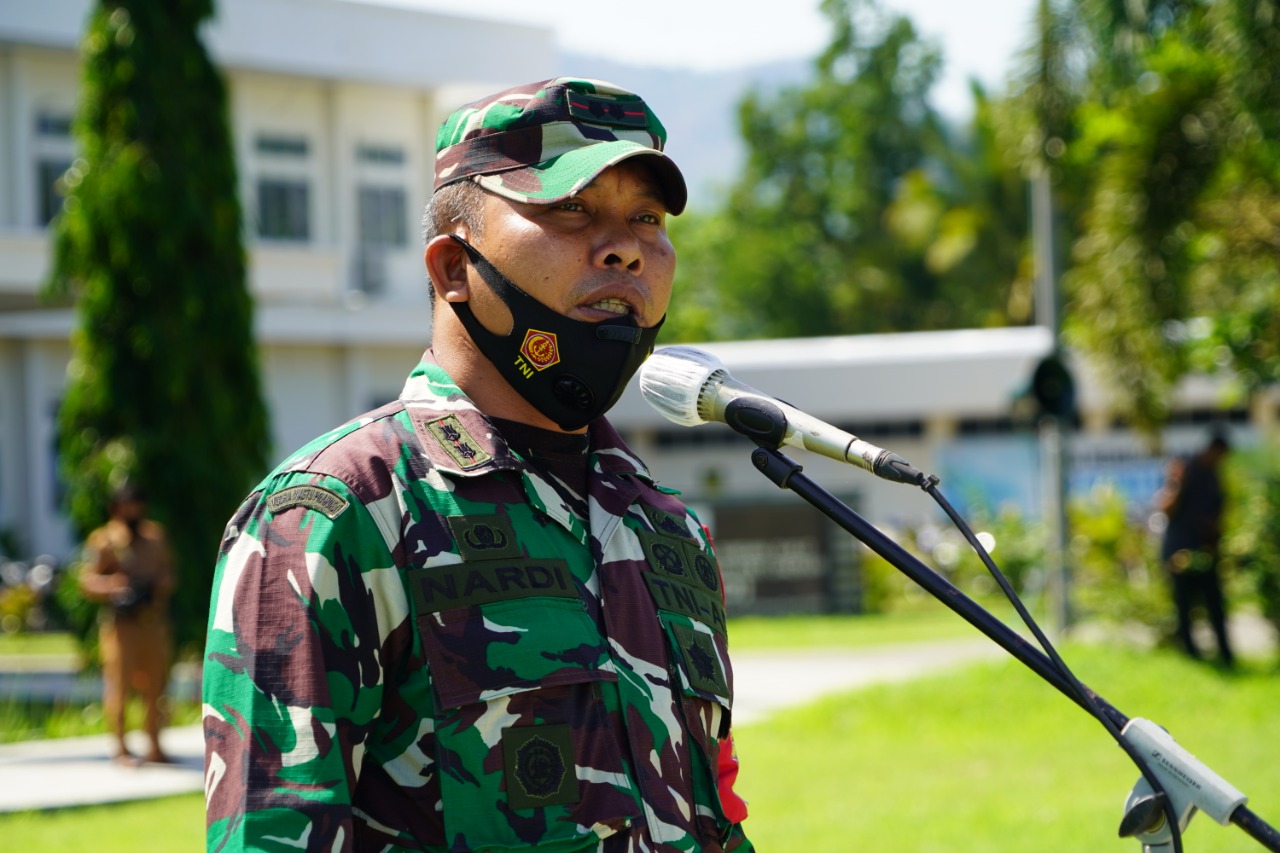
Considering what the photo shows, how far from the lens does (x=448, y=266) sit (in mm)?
2311

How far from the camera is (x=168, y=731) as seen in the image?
12.6 m

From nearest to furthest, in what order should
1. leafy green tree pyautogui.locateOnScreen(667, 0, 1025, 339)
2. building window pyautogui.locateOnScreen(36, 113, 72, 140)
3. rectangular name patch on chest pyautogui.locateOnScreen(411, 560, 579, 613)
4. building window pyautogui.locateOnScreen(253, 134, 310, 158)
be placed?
rectangular name patch on chest pyautogui.locateOnScreen(411, 560, 579, 613) < building window pyautogui.locateOnScreen(36, 113, 72, 140) < building window pyautogui.locateOnScreen(253, 134, 310, 158) < leafy green tree pyautogui.locateOnScreen(667, 0, 1025, 339)

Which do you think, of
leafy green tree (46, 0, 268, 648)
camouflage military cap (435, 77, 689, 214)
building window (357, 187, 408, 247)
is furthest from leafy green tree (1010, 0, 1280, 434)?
building window (357, 187, 408, 247)

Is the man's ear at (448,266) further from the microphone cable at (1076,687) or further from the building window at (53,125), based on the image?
the building window at (53,125)

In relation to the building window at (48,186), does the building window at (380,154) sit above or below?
above

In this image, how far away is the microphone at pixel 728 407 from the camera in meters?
2.07

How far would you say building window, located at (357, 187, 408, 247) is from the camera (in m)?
28.5

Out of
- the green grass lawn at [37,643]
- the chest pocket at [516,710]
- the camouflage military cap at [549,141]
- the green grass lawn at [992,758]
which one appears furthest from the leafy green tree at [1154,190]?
the green grass lawn at [37,643]

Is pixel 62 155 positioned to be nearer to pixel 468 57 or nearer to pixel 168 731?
pixel 468 57

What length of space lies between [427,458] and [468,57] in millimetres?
26084

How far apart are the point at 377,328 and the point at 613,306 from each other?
24.4m

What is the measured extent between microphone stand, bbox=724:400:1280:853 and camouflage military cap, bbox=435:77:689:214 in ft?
1.28

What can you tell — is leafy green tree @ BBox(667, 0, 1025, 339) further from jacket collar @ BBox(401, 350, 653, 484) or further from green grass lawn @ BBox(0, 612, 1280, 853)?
jacket collar @ BBox(401, 350, 653, 484)

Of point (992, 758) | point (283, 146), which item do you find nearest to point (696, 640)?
point (992, 758)
